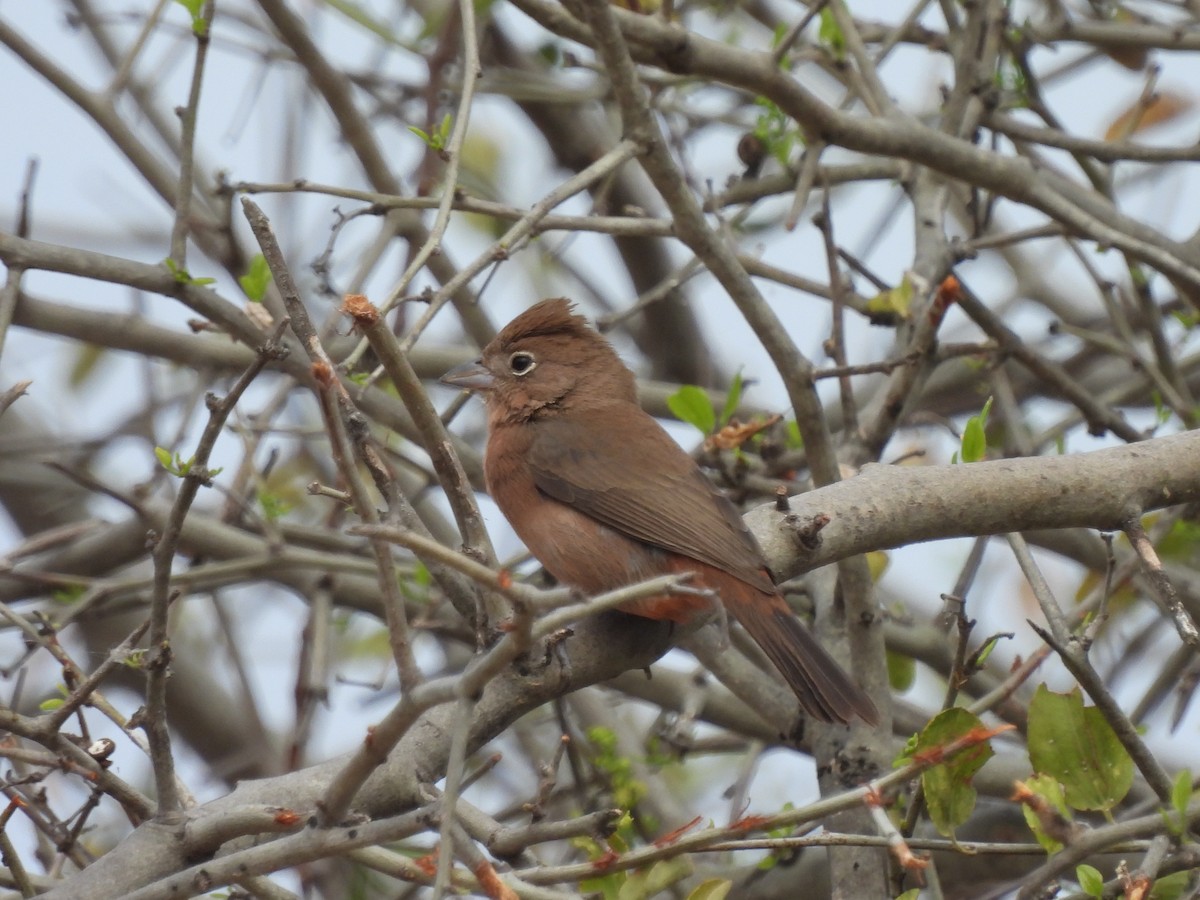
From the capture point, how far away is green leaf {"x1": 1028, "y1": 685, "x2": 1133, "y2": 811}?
3.52 metres

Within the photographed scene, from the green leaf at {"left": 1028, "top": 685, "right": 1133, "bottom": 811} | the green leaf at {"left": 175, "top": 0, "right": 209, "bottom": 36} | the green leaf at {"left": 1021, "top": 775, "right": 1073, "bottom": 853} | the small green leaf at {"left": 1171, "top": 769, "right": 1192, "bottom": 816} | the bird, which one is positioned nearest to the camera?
the small green leaf at {"left": 1171, "top": 769, "right": 1192, "bottom": 816}

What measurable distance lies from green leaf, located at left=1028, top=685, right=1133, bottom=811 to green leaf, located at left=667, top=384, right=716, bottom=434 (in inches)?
87.7

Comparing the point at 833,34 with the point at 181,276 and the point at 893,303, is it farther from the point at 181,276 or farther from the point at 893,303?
the point at 181,276

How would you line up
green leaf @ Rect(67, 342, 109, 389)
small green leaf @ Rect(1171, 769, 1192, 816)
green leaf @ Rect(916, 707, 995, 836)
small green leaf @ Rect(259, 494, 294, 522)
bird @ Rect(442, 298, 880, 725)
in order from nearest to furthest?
small green leaf @ Rect(1171, 769, 1192, 816)
green leaf @ Rect(916, 707, 995, 836)
bird @ Rect(442, 298, 880, 725)
small green leaf @ Rect(259, 494, 294, 522)
green leaf @ Rect(67, 342, 109, 389)

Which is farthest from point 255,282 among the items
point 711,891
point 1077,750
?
point 1077,750

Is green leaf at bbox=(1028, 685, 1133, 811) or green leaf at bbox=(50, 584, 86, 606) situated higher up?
green leaf at bbox=(50, 584, 86, 606)

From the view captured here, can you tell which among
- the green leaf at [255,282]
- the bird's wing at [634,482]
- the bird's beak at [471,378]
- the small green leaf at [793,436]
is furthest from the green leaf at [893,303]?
the green leaf at [255,282]

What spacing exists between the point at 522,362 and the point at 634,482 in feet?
3.04

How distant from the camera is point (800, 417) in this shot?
15.4 feet

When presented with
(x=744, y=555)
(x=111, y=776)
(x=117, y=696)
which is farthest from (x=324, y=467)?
(x=111, y=776)

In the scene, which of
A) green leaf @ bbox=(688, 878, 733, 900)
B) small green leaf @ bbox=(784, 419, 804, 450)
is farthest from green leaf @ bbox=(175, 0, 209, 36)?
green leaf @ bbox=(688, 878, 733, 900)

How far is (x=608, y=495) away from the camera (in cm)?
524

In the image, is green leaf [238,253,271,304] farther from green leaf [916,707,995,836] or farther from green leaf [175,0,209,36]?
green leaf [916,707,995,836]

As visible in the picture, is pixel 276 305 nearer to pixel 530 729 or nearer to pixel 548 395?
pixel 548 395
